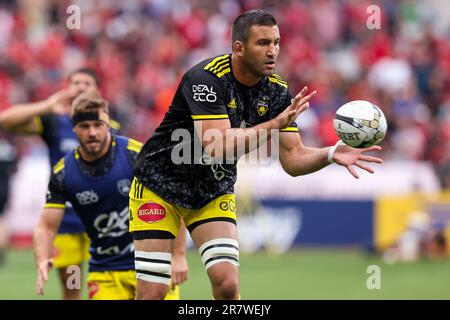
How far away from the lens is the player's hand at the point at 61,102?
1004 cm

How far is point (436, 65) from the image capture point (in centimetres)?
2033

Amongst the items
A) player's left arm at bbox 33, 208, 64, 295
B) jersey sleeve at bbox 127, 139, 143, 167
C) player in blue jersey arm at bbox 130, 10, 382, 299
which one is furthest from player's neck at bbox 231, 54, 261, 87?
player's left arm at bbox 33, 208, 64, 295

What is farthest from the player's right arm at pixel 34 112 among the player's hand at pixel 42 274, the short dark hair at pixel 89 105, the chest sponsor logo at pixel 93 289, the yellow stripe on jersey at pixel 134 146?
the player's hand at pixel 42 274

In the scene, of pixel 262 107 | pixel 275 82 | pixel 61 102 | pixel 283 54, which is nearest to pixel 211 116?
pixel 262 107

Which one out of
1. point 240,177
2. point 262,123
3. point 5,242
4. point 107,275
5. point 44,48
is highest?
point 44,48

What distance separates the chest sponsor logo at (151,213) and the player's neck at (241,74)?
111 centimetres

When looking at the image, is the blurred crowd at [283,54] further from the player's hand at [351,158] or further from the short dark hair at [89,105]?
the player's hand at [351,158]

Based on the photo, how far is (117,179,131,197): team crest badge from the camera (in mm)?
8773

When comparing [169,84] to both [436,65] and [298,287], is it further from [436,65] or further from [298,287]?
[298,287]

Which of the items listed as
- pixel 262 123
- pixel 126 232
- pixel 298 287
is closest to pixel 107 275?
pixel 126 232

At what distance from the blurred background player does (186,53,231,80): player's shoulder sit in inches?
336

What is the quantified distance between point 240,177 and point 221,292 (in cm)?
934

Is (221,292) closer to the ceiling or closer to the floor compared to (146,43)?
closer to the floor

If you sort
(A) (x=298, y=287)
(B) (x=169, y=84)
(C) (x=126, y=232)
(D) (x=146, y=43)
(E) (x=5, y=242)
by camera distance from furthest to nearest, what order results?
(D) (x=146, y=43), (B) (x=169, y=84), (E) (x=5, y=242), (A) (x=298, y=287), (C) (x=126, y=232)
